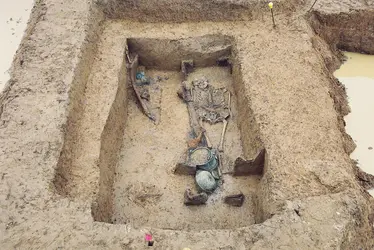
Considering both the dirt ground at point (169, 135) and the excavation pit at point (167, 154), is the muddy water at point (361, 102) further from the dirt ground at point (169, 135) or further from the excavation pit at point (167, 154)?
the excavation pit at point (167, 154)

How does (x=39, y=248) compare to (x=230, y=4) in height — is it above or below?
below

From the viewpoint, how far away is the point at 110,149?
4945mm

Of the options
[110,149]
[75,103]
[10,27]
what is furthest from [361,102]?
[10,27]

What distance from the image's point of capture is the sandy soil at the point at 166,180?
4570 mm

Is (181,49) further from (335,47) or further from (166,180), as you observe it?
(335,47)

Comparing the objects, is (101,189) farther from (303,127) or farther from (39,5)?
(39,5)

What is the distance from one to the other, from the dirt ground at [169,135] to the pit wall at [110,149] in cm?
3

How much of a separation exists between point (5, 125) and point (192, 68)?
2.99 m

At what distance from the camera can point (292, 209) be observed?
3873mm

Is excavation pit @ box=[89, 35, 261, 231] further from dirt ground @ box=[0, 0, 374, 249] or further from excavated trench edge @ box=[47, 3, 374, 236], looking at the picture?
excavated trench edge @ box=[47, 3, 374, 236]

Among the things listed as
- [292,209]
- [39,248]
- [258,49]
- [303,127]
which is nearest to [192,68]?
[258,49]

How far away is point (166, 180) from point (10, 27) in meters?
4.04

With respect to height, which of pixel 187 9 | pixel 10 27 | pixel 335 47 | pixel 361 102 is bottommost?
pixel 361 102

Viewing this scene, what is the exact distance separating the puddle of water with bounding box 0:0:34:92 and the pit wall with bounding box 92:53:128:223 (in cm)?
177
